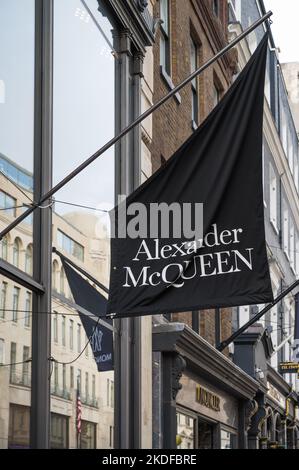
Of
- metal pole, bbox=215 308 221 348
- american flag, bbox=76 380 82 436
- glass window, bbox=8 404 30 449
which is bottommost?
glass window, bbox=8 404 30 449

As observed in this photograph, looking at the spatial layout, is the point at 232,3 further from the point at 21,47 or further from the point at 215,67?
the point at 21,47

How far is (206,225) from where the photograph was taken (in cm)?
1028

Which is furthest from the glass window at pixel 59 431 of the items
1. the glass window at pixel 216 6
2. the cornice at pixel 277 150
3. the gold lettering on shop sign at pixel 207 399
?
the cornice at pixel 277 150

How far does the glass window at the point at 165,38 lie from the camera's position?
61.8 feet

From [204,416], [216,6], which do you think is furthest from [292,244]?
[204,416]

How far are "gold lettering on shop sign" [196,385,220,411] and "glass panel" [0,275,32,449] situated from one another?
28.5 feet

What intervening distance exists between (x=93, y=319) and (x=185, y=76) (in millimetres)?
8764

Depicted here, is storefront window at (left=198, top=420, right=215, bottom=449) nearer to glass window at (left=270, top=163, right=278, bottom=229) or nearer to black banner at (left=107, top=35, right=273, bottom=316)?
black banner at (left=107, top=35, right=273, bottom=316)

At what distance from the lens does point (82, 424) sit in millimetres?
12273

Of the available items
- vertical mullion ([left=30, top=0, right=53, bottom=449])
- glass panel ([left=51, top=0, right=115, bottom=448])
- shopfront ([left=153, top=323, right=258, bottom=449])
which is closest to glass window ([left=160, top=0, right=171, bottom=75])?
glass panel ([left=51, top=0, right=115, bottom=448])

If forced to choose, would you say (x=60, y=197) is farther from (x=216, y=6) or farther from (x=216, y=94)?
(x=216, y=6)

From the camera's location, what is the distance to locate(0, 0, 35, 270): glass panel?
405 inches

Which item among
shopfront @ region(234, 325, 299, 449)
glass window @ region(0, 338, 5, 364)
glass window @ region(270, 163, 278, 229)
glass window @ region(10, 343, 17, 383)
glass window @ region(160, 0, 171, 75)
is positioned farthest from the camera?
glass window @ region(270, 163, 278, 229)

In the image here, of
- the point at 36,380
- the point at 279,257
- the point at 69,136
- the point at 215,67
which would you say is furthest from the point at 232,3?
the point at 36,380
